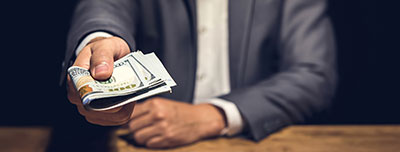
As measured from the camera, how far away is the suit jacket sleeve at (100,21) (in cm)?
111

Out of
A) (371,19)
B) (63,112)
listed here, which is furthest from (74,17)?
(371,19)

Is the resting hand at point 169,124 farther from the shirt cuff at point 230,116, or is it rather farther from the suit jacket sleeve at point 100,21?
the suit jacket sleeve at point 100,21

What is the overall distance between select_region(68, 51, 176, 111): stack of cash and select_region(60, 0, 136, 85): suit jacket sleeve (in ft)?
0.51

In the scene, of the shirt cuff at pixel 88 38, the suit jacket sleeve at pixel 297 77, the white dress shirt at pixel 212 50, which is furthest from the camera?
the white dress shirt at pixel 212 50

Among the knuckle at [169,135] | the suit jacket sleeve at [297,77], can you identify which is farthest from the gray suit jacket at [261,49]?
the knuckle at [169,135]

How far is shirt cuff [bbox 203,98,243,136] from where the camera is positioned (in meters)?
1.27

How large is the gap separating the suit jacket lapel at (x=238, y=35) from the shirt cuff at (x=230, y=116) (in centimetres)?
22

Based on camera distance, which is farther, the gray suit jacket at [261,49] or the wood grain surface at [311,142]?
the gray suit jacket at [261,49]

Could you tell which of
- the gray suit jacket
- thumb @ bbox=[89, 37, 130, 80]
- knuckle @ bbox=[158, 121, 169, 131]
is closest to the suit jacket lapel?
the gray suit jacket

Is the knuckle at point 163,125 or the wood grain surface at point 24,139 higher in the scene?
the knuckle at point 163,125

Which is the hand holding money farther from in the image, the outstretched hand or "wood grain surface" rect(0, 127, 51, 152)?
"wood grain surface" rect(0, 127, 51, 152)

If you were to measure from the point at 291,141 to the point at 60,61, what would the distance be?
1.06m

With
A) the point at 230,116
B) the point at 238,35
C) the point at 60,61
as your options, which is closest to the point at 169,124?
the point at 230,116

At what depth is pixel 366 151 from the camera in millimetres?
1172
